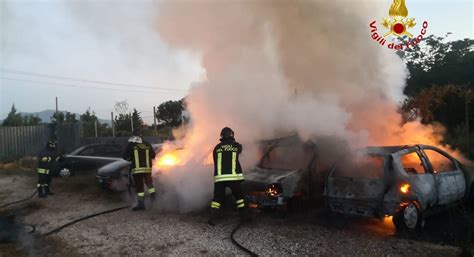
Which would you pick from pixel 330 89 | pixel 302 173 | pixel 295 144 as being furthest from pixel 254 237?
pixel 330 89

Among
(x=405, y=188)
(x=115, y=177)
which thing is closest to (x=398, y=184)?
(x=405, y=188)

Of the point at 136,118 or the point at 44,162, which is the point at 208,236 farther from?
the point at 136,118

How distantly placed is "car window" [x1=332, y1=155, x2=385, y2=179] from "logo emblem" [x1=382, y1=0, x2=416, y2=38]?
4794mm

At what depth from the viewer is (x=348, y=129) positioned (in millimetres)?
8430

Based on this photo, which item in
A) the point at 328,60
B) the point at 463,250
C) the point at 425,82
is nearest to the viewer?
the point at 463,250

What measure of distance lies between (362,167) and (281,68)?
16.1ft

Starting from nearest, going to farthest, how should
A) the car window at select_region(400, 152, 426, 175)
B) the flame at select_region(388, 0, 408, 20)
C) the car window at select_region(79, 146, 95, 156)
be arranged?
the car window at select_region(400, 152, 426, 175) < the flame at select_region(388, 0, 408, 20) < the car window at select_region(79, 146, 95, 156)

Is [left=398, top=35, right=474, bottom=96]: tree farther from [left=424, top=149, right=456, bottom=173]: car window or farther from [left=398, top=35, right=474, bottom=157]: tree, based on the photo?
[left=424, top=149, right=456, bottom=173]: car window

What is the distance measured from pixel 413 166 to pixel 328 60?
4.75m

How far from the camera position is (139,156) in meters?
8.39

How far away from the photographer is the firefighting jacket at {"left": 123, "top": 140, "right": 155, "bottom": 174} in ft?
27.4

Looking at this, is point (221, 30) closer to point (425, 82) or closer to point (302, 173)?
point (302, 173)

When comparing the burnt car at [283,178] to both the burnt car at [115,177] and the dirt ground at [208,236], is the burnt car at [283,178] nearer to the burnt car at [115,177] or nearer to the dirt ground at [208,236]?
the dirt ground at [208,236]

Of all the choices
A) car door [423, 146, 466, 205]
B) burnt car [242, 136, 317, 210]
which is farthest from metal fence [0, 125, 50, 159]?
car door [423, 146, 466, 205]
